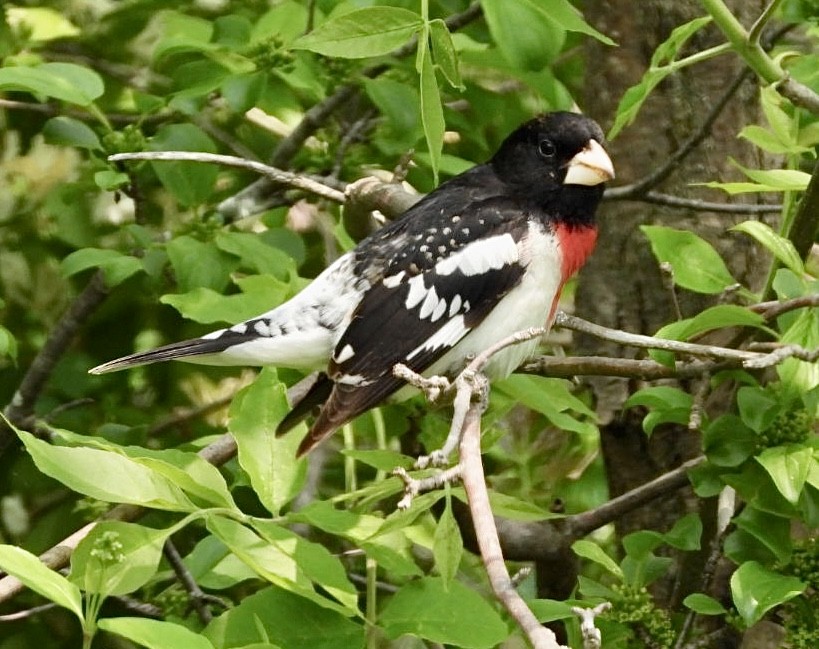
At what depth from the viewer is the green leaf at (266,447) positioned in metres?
1.75

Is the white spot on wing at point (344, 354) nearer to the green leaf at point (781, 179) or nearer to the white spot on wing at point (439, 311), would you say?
the white spot on wing at point (439, 311)

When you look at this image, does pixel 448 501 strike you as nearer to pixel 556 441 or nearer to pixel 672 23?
pixel 556 441

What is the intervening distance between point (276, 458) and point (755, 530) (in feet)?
2.28

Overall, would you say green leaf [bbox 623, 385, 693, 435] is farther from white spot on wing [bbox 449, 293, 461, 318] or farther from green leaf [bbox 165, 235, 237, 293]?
Result: green leaf [bbox 165, 235, 237, 293]

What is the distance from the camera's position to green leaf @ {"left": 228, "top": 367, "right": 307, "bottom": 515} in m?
1.75

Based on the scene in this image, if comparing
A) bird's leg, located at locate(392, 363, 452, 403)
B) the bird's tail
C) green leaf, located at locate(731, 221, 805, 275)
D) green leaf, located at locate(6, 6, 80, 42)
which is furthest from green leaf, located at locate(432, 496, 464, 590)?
green leaf, located at locate(6, 6, 80, 42)

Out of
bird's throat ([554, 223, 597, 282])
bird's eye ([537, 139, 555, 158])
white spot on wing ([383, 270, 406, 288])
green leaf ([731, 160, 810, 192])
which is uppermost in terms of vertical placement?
green leaf ([731, 160, 810, 192])

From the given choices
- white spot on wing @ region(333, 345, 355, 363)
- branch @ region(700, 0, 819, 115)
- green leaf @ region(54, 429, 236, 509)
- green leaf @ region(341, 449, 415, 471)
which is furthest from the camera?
white spot on wing @ region(333, 345, 355, 363)

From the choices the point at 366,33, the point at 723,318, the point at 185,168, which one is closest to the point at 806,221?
the point at 723,318

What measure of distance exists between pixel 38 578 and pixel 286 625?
39 cm

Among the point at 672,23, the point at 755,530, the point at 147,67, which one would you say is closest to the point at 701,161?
the point at 672,23

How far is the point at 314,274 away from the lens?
324 cm

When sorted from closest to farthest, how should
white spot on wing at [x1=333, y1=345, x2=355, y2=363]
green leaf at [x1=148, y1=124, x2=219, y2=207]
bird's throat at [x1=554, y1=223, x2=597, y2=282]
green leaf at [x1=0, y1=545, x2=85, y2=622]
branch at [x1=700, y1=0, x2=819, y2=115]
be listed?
green leaf at [x1=0, y1=545, x2=85, y2=622] < branch at [x1=700, y1=0, x2=819, y2=115] < white spot on wing at [x1=333, y1=345, x2=355, y2=363] < green leaf at [x1=148, y1=124, x2=219, y2=207] < bird's throat at [x1=554, y1=223, x2=597, y2=282]

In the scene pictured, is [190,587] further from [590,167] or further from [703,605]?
[590,167]
